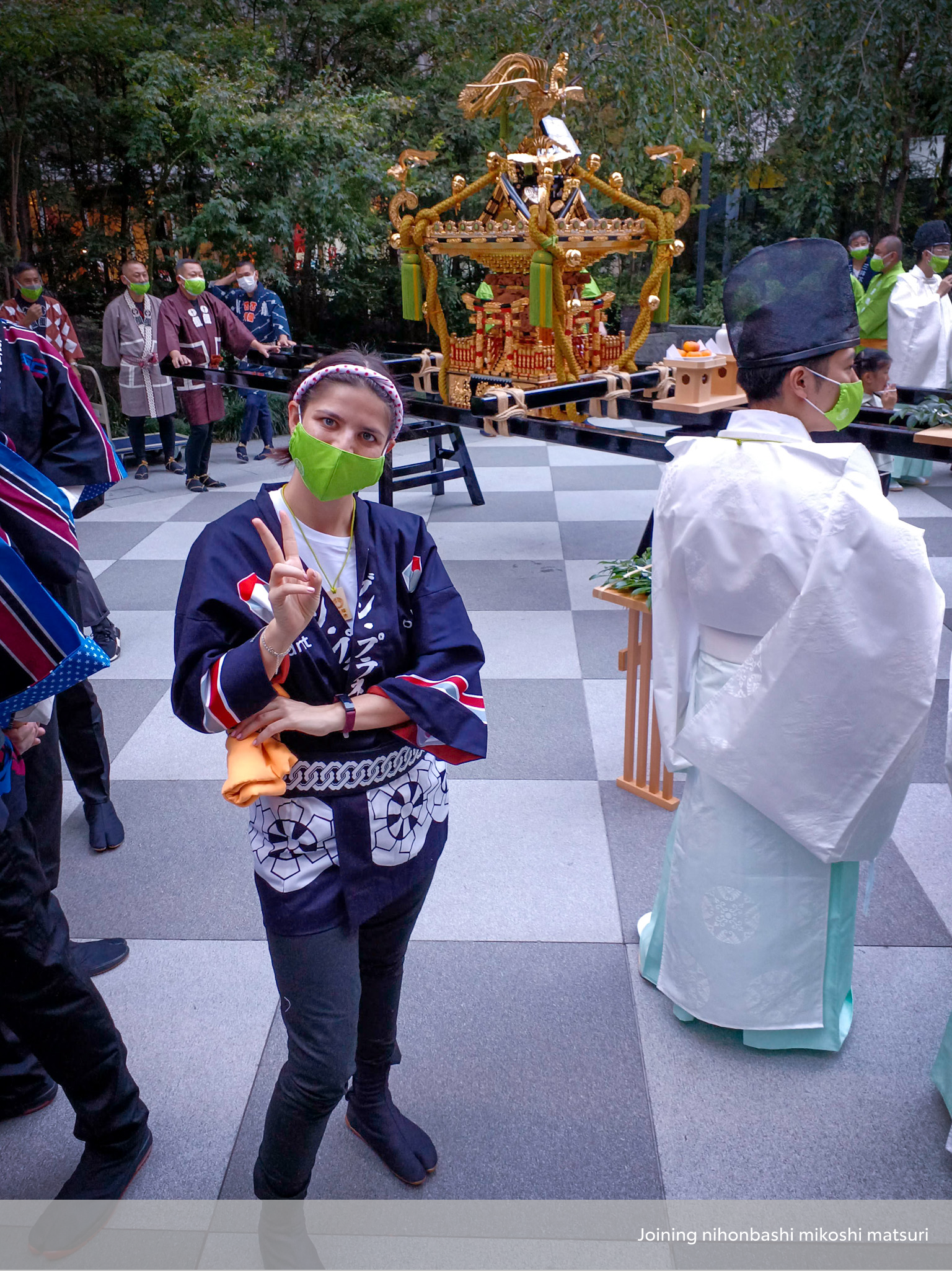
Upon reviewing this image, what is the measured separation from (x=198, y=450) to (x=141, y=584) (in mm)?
2214

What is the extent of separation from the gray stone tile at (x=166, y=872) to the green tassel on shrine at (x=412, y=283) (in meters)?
3.33

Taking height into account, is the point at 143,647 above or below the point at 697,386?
below

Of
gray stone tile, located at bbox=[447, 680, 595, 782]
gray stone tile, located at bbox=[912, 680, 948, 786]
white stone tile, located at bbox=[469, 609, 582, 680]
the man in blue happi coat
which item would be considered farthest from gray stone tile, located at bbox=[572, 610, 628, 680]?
the man in blue happi coat

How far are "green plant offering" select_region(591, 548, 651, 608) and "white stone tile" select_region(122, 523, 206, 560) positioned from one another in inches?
124

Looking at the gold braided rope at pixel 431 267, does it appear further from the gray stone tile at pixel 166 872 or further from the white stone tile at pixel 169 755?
the gray stone tile at pixel 166 872

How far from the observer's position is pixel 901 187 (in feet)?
40.8

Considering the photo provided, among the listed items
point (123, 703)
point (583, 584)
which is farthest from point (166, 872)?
point (583, 584)

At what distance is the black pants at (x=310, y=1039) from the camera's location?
154 cm

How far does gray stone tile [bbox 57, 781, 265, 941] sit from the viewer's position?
267 centimetres

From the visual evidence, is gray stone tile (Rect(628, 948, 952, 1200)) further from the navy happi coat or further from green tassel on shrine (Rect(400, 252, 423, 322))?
green tassel on shrine (Rect(400, 252, 423, 322))

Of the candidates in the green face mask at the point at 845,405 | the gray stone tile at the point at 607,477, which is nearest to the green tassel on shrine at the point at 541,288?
the gray stone tile at the point at 607,477

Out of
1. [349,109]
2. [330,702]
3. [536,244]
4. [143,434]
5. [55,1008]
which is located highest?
[349,109]

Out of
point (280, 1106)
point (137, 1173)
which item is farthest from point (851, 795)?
point (137, 1173)

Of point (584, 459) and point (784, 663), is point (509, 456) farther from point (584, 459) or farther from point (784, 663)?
point (784, 663)
